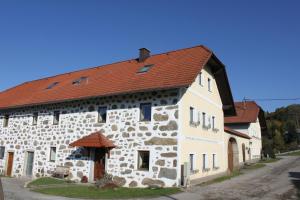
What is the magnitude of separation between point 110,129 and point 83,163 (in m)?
2.81

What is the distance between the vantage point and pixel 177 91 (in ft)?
53.2

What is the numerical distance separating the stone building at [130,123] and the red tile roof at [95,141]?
0.26 feet

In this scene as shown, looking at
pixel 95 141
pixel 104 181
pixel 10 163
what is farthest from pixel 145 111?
pixel 10 163

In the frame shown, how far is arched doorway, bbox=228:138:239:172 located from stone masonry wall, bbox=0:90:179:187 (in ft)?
35.2

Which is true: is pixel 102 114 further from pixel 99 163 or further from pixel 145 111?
pixel 145 111

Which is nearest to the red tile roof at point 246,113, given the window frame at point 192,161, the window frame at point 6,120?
the window frame at point 192,161

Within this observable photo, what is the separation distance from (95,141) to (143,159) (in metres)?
2.93

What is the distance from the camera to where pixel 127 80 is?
62.3ft

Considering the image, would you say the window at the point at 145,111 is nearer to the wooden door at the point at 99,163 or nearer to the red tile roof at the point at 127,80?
the red tile roof at the point at 127,80

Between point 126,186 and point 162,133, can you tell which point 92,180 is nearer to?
point 126,186

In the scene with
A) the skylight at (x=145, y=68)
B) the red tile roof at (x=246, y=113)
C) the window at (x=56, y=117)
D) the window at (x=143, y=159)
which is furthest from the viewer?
the red tile roof at (x=246, y=113)

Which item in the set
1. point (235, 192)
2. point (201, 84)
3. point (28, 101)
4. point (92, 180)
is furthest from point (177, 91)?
point (28, 101)

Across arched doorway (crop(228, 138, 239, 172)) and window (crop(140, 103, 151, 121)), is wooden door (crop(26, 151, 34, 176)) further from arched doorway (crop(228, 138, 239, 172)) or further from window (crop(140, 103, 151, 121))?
arched doorway (crop(228, 138, 239, 172))

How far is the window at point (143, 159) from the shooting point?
1658cm
